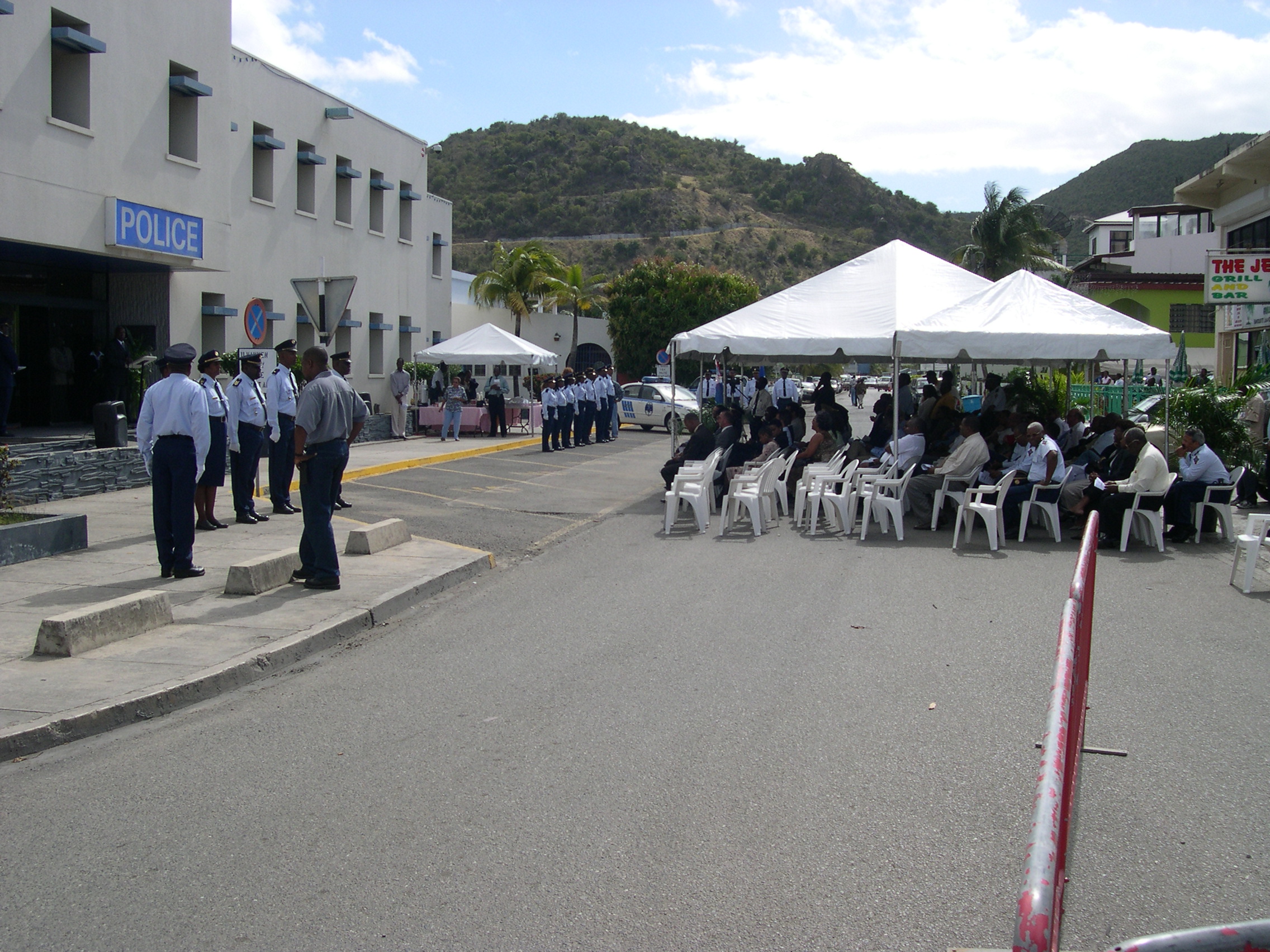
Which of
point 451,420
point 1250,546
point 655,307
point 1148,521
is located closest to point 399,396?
point 451,420

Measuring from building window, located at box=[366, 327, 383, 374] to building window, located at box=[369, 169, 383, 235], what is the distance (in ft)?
7.63

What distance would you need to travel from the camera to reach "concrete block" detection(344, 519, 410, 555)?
34.7ft

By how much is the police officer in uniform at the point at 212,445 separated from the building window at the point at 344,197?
52.7 feet

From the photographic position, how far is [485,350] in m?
26.6

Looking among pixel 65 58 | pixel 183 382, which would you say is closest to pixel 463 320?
pixel 65 58

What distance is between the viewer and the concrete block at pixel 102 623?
6.61 metres

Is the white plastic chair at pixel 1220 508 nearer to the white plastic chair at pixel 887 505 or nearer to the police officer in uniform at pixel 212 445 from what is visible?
the white plastic chair at pixel 887 505

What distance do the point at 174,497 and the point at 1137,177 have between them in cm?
11323

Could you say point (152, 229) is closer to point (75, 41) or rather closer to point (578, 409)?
point (75, 41)

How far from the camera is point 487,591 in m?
9.51

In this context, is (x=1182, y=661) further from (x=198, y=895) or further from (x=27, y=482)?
(x=27, y=482)

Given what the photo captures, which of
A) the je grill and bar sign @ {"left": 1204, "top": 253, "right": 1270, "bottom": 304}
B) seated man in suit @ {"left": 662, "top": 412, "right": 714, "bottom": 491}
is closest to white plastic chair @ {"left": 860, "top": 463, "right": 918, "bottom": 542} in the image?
seated man in suit @ {"left": 662, "top": 412, "right": 714, "bottom": 491}

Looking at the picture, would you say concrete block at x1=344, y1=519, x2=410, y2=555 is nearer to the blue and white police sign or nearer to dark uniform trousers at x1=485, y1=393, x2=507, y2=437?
the blue and white police sign

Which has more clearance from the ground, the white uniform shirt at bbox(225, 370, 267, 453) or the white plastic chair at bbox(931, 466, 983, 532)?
the white uniform shirt at bbox(225, 370, 267, 453)
